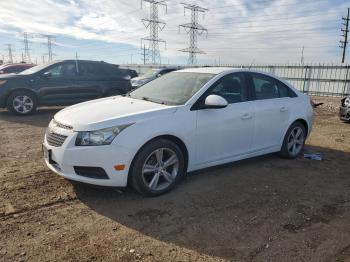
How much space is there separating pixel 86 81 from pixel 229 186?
24.4ft

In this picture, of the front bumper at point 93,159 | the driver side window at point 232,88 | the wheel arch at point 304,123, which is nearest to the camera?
the front bumper at point 93,159

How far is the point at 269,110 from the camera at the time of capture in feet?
17.7

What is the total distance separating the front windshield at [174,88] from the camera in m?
4.63

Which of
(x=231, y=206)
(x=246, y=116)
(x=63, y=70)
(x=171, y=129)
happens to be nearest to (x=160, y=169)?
(x=171, y=129)

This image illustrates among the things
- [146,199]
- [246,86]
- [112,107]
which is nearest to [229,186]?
[146,199]

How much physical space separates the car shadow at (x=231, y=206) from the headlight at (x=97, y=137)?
62 cm

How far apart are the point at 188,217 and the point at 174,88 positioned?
6.58ft

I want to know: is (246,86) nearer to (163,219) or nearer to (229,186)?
(229,186)

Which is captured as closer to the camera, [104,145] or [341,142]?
[104,145]

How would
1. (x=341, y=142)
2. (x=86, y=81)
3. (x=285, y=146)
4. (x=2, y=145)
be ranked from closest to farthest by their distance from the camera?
(x=285, y=146) < (x=2, y=145) < (x=341, y=142) < (x=86, y=81)

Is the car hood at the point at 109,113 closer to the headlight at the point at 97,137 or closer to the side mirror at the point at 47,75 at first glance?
the headlight at the point at 97,137

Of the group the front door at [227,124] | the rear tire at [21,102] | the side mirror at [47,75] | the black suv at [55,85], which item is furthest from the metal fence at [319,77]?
the front door at [227,124]

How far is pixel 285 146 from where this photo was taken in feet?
Result: 19.5

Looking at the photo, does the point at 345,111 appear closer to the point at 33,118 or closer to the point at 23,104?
the point at 33,118
